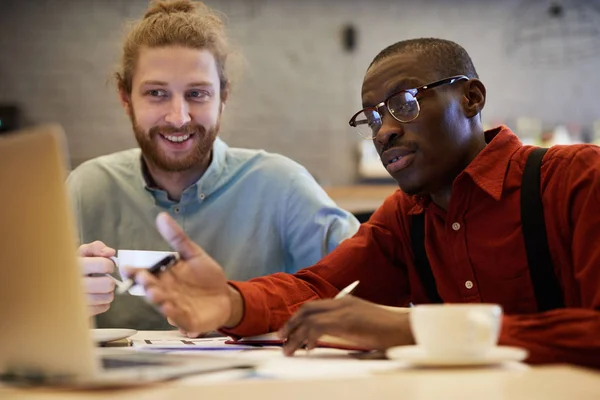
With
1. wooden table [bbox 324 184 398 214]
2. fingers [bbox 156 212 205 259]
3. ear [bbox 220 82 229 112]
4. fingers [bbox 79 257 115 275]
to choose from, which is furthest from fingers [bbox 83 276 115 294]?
wooden table [bbox 324 184 398 214]

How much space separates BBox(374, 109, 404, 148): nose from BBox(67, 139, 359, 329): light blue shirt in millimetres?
705

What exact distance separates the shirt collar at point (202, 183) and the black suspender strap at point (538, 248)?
1.06 metres

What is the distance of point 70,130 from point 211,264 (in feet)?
13.3

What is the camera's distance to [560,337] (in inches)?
45.3

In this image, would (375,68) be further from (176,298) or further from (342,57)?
(342,57)

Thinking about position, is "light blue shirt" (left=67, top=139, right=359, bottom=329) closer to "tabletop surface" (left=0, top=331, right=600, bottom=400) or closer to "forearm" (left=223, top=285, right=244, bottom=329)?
"forearm" (left=223, top=285, right=244, bottom=329)

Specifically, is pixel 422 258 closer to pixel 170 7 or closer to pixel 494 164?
pixel 494 164

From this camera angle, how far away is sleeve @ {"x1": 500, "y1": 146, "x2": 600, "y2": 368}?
1147 millimetres

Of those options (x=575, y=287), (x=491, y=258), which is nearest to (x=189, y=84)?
(x=491, y=258)

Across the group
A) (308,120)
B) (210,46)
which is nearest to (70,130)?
(308,120)

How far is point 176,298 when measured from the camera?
1270 millimetres

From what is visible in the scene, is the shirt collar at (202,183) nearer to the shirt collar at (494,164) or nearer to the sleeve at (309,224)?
the sleeve at (309,224)

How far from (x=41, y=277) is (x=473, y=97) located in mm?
1010

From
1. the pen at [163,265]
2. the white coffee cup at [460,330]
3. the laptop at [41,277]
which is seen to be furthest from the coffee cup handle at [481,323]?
the pen at [163,265]
